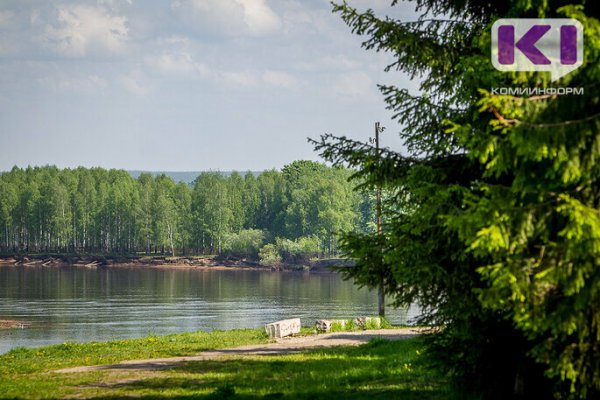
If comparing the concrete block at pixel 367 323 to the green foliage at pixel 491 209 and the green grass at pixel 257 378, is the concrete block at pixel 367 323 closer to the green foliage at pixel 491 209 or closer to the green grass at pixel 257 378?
the green grass at pixel 257 378

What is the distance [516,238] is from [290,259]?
13130 centimetres

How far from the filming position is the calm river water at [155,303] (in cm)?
4994

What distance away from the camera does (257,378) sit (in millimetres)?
16578

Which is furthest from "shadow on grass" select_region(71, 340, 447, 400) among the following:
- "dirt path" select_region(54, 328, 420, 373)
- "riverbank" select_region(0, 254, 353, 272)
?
"riverbank" select_region(0, 254, 353, 272)

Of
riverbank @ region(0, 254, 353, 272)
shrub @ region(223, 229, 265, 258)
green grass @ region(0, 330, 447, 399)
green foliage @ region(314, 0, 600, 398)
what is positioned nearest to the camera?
green foliage @ region(314, 0, 600, 398)

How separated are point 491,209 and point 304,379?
759 cm

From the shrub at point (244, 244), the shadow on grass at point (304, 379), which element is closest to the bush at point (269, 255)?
the shrub at point (244, 244)

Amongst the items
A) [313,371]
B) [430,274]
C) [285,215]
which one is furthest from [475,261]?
[285,215]

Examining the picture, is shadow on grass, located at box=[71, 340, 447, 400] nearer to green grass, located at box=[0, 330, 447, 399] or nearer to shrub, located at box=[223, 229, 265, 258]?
green grass, located at box=[0, 330, 447, 399]

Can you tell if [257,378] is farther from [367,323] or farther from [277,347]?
[367,323]

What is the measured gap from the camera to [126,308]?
66375 millimetres

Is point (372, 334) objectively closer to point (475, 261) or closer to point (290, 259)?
point (475, 261)

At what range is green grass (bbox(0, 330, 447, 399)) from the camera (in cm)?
1416

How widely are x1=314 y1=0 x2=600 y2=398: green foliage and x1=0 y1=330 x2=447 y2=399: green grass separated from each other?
2012mm
